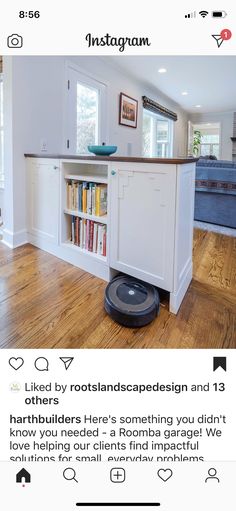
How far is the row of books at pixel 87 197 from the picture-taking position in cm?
203

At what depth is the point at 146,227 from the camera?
1.67 m

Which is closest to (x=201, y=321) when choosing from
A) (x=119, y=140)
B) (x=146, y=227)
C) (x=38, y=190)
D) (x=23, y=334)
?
(x=146, y=227)

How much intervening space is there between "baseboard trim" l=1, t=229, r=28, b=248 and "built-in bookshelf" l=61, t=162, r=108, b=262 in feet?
1.67

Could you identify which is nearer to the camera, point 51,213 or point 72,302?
point 72,302

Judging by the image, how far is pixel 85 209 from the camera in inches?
84.3
